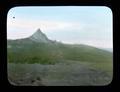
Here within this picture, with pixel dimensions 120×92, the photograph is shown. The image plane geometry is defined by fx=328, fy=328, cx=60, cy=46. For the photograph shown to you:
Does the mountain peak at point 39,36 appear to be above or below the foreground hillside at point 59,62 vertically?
above

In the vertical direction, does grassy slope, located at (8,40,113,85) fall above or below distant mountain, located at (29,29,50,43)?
below

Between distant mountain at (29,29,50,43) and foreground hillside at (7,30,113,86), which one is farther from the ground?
distant mountain at (29,29,50,43)

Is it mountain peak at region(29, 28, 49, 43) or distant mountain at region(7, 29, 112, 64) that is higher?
mountain peak at region(29, 28, 49, 43)

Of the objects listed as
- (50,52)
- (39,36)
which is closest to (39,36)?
(39,36)

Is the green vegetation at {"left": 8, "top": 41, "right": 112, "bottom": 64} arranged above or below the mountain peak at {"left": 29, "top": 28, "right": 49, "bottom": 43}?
below

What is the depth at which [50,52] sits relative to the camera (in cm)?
259

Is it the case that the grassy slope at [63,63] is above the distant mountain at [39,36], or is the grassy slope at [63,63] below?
below

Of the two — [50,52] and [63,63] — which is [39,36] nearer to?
[50,52]

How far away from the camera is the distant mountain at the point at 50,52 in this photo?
259 centimetres

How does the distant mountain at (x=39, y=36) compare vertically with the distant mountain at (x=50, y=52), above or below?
above

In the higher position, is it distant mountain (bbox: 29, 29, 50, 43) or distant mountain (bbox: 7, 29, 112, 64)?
distant mountain (bbox: 29, 29, 50, 43)

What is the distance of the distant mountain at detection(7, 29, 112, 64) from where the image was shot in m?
2.59
